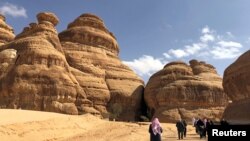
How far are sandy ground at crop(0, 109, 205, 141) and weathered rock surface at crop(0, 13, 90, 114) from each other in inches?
546

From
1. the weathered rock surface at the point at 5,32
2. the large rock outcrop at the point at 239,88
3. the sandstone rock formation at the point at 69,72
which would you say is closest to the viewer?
the large rock outcrop at the point at 239,88

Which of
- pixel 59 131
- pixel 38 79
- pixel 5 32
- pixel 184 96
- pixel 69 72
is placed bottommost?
pixel 59 131

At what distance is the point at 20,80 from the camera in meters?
49.0

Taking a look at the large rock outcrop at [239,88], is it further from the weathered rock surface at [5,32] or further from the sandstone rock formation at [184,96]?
the weathered rock surface at [5,32]

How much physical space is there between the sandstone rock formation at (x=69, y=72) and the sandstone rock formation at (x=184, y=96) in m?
4.46

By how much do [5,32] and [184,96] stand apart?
150 ft

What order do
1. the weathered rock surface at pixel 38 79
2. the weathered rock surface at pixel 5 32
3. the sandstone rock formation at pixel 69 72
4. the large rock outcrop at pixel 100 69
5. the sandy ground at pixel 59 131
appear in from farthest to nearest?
the weathered rock surface at pixel 5 32, the large rock outcrop at pixel 100 69, the sandstone rock formation at pixel 69 72, the weathered rock surface at pixel 38 79, the sandy ground at pixel 59 131

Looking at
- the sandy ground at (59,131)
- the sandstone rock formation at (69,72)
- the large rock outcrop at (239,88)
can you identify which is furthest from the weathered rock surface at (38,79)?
the large rock outcrop at (239,88)

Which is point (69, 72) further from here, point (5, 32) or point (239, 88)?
point (5, 32)

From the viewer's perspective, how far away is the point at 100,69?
210 feet

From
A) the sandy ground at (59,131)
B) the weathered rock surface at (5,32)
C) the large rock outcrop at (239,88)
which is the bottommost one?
the sandy ground at (59,131)

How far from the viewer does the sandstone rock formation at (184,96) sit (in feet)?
188

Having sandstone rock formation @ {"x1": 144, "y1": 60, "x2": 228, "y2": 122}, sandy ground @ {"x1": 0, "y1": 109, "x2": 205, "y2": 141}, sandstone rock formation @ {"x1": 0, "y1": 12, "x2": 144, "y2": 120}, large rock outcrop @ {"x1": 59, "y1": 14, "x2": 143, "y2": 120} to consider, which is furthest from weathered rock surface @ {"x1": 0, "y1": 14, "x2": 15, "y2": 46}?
sandy ground @ {"x1": 0, "y1": 109, "x2": 205, "y2": 141}

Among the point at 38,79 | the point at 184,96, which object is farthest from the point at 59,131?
the point at 184,96
